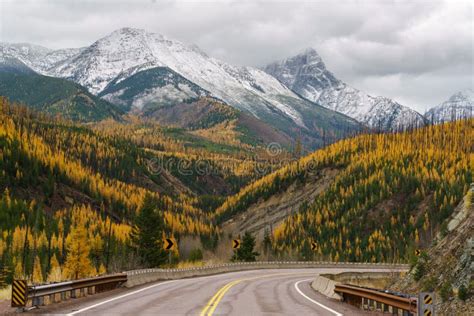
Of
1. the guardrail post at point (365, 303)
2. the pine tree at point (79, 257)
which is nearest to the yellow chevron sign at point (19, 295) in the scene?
the guardrail post at point (365, 303)

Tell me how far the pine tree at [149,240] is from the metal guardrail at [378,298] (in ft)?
174

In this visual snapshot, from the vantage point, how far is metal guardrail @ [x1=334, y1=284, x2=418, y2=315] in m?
18.5

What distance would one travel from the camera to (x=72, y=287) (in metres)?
23.8

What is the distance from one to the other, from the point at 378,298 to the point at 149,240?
61.0m

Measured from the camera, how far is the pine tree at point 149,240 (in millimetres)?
79250

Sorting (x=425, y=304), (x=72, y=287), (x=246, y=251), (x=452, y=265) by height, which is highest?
(x=452, y=265)

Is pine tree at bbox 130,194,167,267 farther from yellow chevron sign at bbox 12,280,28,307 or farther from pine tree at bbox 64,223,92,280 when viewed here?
yellow chevron sign at bbox 12,280,28,307

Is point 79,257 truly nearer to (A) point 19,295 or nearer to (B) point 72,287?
(B) point 72,287

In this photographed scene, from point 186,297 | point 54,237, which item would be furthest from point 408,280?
point 54,237

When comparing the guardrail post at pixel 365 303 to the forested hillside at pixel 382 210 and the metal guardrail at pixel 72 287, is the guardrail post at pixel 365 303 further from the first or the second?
the forested hillside at pixel 382 210

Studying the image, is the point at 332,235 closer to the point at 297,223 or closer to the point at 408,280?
the point at 297,223

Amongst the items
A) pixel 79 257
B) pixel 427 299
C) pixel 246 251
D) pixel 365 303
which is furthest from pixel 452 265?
pixel 246 251

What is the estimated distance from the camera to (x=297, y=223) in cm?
17862

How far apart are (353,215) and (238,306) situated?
155 meters
